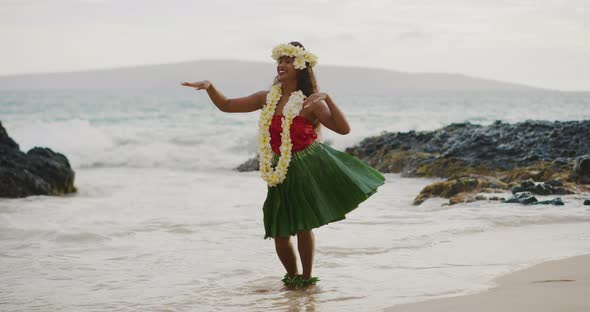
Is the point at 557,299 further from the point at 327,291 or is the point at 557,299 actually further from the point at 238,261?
the point at 238,261

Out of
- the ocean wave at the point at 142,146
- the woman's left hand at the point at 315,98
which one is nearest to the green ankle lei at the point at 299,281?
the woman's left hand at the point at 315,98

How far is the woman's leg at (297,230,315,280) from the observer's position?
5.57m

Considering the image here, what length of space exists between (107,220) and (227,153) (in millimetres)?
14414

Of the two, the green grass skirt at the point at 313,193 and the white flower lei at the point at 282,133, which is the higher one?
the white flower lei at the point at 282,133

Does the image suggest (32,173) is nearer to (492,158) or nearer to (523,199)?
(523,199)

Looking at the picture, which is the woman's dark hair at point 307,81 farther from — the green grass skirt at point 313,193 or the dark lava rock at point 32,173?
the dark lava rock at point 32,173

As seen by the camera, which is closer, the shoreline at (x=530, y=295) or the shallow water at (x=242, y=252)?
the shoreline at (x=530, y=295)

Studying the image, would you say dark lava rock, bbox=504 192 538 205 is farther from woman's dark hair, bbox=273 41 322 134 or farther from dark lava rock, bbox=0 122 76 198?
dark lava rock, bbox=0 122 76 198

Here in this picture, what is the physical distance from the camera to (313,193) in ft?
17.7

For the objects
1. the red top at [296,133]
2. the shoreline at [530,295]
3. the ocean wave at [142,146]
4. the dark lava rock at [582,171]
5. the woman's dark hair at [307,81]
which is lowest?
the shoreline at [530,295]

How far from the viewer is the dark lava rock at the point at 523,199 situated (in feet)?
30.7

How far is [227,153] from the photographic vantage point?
79.7 feet

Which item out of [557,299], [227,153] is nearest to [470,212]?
[557,299]

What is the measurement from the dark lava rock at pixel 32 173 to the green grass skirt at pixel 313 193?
810 centimetres
